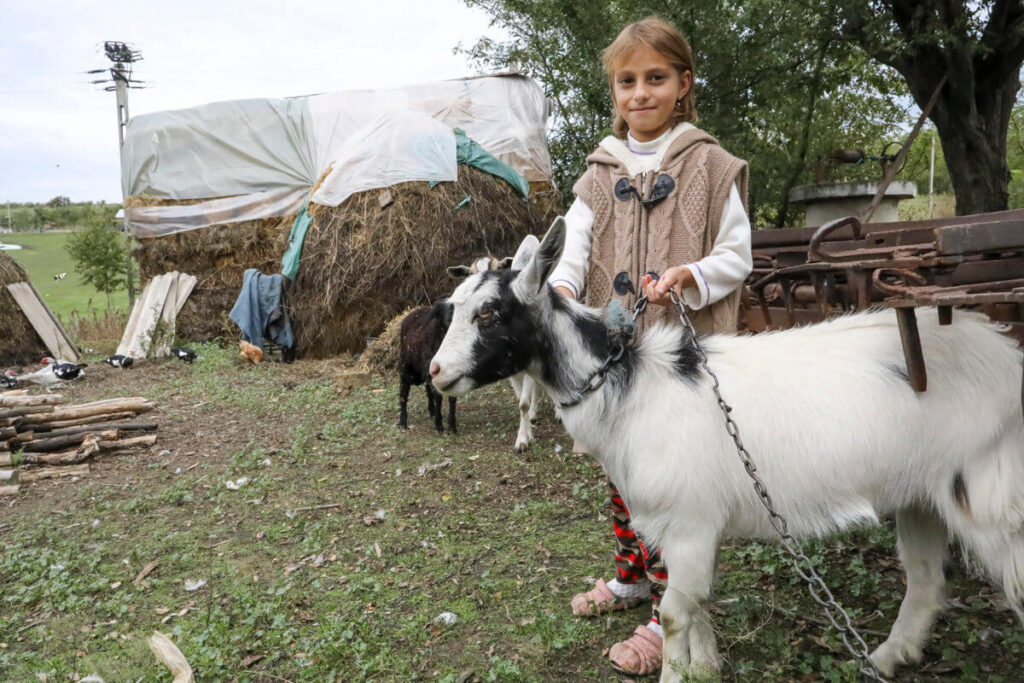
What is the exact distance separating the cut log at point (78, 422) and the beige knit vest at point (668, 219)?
5.98 metres

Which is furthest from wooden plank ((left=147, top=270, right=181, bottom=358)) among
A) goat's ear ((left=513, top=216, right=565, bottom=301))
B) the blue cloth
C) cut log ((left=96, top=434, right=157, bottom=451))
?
goat's ear ((left=513, top=216, right=565, bottom=301))

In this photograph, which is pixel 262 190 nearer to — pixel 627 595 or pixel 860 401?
pixel 627 595

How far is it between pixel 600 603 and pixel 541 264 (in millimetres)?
1733

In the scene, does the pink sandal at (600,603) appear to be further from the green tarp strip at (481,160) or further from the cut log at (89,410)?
the green tarp strip at (481,160)

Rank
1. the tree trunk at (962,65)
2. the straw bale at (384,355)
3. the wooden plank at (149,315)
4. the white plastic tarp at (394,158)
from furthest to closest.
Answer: the wooden plank at (149,315)
the white plastic tarp at (394,158)
the straw bale at (384,355)
the tree trunk at (962,65)

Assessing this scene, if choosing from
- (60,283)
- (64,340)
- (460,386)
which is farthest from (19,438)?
(60,283)

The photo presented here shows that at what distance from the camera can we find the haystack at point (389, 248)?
10578 mm

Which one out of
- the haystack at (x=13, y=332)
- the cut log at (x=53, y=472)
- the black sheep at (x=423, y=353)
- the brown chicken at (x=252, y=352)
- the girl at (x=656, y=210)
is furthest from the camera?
the haystack at (x=13, y=332)

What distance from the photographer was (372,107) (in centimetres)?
1311

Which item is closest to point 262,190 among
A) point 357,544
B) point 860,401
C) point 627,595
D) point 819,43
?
point 819,43

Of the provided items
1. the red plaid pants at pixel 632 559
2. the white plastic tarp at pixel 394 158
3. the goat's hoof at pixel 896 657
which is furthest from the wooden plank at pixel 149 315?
the goat's hoof at pixel 896 657

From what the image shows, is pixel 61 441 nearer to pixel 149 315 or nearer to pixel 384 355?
pixel 384 355

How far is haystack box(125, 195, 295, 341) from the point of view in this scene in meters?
13.4

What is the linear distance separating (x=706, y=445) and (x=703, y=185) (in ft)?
2.98
